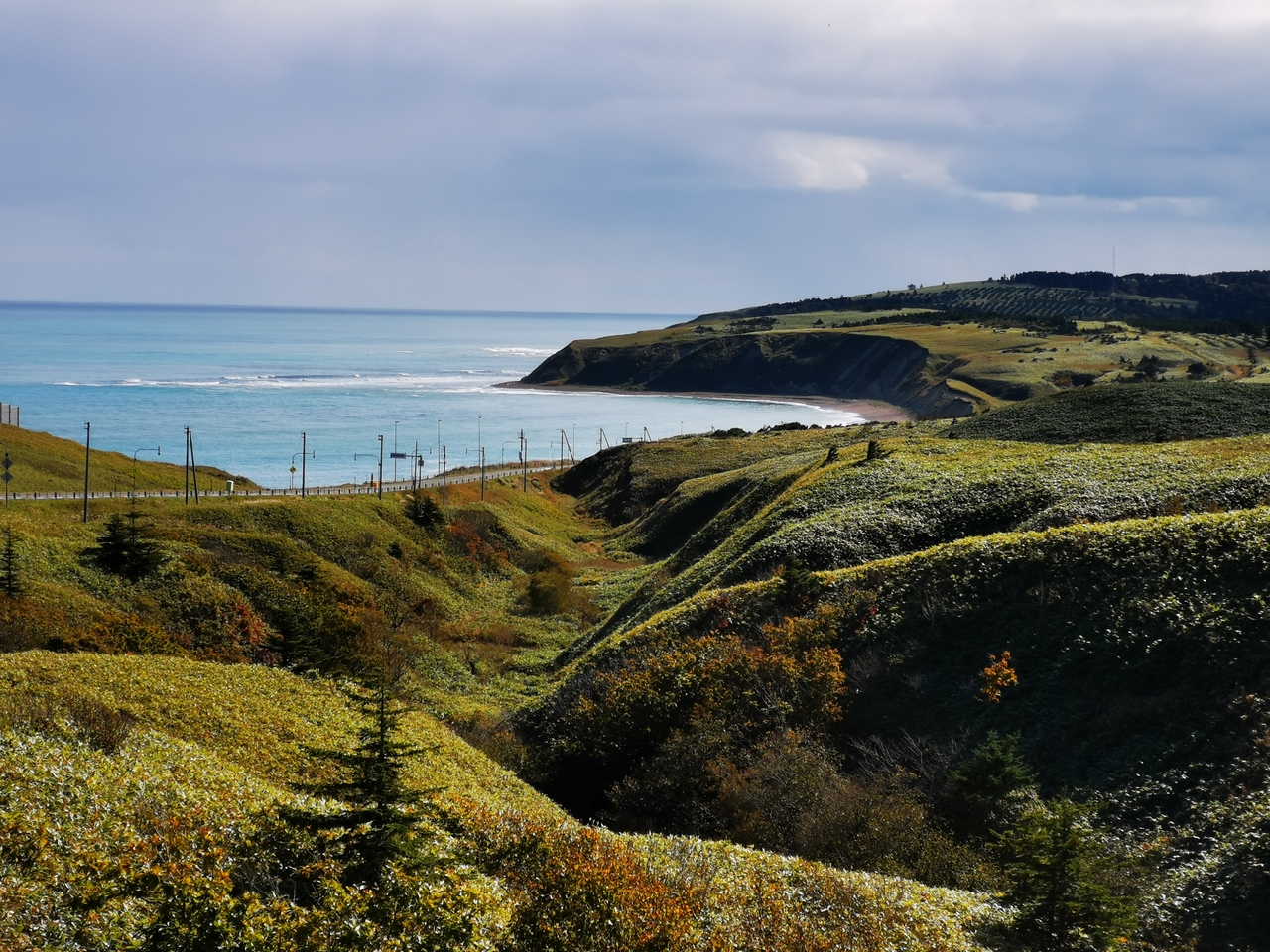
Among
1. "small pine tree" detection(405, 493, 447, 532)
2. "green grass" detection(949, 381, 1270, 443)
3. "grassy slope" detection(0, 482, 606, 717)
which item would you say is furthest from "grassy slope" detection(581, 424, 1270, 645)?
"small pine tree" detection(405, 493, 447, 532)

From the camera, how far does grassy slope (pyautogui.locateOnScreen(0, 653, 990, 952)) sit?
507 inches

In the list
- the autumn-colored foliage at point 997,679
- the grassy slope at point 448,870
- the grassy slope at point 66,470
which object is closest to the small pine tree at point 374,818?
the grassy slope at point 448,870

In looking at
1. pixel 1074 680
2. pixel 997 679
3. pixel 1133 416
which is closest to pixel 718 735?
pixel 997 679

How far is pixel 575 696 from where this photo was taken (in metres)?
34.5

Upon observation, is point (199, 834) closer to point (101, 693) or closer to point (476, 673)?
point (101, 693)

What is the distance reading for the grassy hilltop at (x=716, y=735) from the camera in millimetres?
14312

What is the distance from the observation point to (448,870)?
14.5m

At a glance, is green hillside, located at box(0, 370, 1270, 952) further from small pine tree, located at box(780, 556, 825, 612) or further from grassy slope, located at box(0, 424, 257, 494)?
grassy slope, located at box(0, 424, 257, 494)

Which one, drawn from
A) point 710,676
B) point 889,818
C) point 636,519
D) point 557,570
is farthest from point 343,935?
point 636,519

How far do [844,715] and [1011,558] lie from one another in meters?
7.89

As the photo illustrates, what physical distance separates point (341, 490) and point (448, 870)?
9136 centimetres

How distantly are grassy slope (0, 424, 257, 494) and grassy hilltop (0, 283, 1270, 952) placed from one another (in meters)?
39.1

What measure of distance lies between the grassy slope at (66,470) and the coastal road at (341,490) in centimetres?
335

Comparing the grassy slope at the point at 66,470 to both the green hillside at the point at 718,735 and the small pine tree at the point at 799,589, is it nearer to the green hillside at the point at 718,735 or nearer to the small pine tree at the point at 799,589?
the green hillside at the point at 718,735
